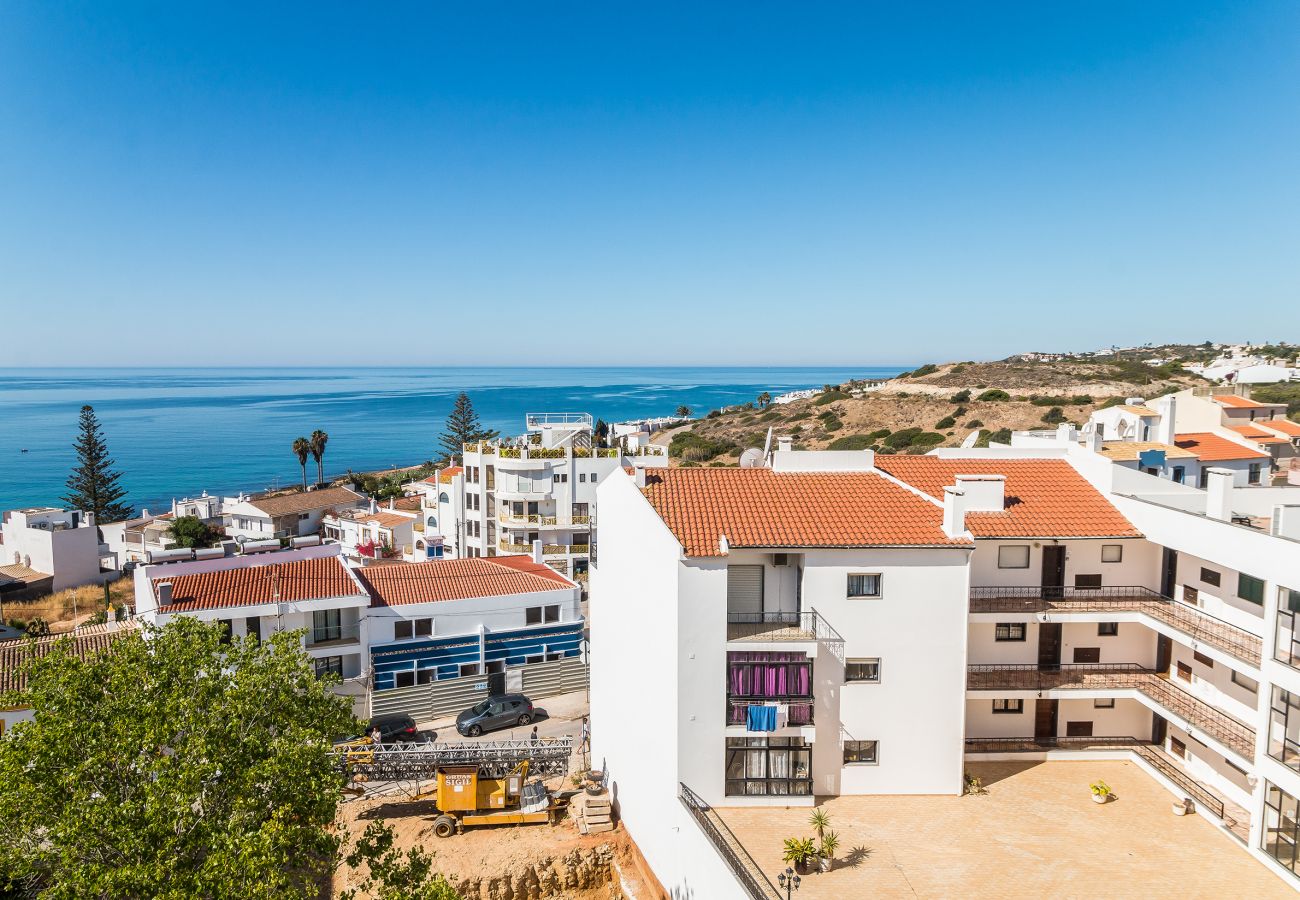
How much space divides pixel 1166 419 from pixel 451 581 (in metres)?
35.5

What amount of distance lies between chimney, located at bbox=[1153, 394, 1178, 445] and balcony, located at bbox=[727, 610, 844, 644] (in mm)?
29704

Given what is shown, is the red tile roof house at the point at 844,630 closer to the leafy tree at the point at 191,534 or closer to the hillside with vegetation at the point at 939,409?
the hillside with vegetation at the point at 939,409

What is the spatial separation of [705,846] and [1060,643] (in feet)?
37.7

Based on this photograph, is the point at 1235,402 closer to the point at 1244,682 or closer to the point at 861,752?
the point at 1244,682

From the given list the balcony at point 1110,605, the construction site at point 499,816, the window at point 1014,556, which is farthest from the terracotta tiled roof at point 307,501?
the balcony at point 1110,605

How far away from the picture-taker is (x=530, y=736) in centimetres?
2947

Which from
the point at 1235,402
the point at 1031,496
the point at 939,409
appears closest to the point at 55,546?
the point at 1031,496

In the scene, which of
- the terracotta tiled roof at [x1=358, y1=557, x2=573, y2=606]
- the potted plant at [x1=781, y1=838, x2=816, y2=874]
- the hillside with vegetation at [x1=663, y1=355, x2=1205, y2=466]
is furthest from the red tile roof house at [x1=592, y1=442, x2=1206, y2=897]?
the hillside with vegetation at [x1=663, y1=355, x2=1205, y2=466]

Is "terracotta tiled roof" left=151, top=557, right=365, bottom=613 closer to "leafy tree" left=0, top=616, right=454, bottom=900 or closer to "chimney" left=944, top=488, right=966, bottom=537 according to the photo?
"leafy tree" left=0, top=616, right=454, bottom=900

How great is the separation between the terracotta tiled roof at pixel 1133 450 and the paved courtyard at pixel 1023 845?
474 inches

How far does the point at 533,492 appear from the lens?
52.6 meters

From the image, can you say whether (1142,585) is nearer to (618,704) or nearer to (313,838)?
(618,704)

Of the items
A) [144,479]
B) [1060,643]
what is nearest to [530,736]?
[1060,643]

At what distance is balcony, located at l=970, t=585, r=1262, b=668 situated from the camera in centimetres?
1969
